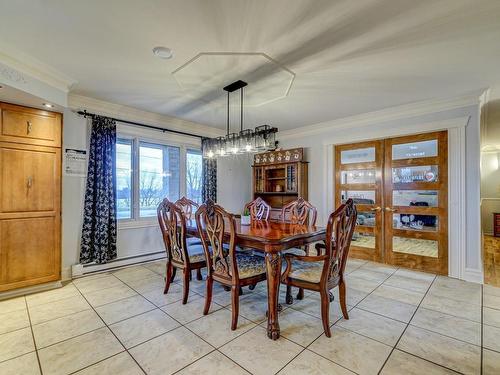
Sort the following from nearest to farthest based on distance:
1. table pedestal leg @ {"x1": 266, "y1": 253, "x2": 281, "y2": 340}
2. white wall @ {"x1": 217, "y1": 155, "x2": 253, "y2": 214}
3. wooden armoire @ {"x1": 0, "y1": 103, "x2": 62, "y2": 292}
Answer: table pedestal leg @ {"x1": 266, "y1": 253, "x2": 281, "y2": 340} → wooden armoire @ {"x1": 0, "y1": 103, "x2": 62, "y2": 292} → white wall @ {"x1": 217, "y1": 155, "x2": 253, "y2": 214}

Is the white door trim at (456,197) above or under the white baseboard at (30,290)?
above

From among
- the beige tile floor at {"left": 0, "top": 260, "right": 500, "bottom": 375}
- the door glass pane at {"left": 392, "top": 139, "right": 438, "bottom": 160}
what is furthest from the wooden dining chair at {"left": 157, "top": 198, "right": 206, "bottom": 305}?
the door glass pane at {"left": 392, "top": 139, "right": 438, "bottom": 160}

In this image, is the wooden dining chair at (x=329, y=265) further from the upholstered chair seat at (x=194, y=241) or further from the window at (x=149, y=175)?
the window at (x=149, y=175)

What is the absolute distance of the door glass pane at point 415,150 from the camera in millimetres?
3712

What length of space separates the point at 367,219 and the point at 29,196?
4.99m

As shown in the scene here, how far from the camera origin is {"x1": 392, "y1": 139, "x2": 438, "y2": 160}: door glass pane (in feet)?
12.2

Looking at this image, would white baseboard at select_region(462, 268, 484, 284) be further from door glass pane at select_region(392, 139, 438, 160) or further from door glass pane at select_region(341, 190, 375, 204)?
door glass pane at select_region(392, 139, 438, 160)

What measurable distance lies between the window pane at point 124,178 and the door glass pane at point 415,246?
14.6 feet

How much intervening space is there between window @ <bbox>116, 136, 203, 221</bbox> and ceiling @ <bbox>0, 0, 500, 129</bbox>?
3.39 ft

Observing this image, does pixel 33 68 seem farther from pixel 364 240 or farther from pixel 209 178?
pixel 364 240

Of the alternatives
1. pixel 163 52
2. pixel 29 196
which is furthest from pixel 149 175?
pixel 163 52

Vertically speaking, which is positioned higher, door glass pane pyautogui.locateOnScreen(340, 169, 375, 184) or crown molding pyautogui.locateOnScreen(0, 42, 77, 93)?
crown molding pyautogui.locateOnScreen(0, 42, 77, 93)

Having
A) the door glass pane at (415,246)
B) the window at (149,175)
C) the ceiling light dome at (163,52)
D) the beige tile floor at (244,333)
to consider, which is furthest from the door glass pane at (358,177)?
the ceiling light dome at (163,52)

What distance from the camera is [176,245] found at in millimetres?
2822
